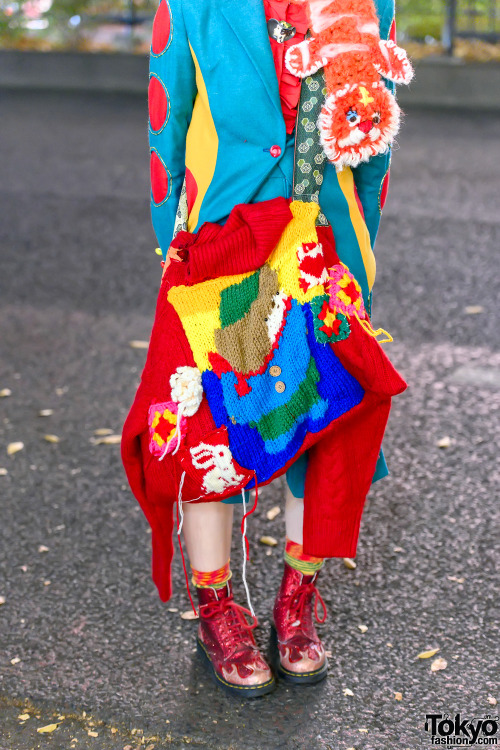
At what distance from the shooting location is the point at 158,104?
215cm

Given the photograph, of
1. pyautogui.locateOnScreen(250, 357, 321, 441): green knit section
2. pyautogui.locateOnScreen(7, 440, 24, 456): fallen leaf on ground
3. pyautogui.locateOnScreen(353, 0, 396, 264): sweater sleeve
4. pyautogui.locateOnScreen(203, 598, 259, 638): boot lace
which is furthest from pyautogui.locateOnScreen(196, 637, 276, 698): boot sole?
pyautogui.locateOnScreen(7, 440, 24, 456): fallen leaf on ground

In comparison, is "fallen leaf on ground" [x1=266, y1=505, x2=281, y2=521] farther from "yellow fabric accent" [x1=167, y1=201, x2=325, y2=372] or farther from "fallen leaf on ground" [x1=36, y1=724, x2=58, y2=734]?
"yellow fabric accent" [x1=167, y1=201, x2=325, y2=372]

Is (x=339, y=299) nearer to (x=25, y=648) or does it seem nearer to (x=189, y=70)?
(x=189, y=70)

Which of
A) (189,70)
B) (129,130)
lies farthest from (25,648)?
(129,130)

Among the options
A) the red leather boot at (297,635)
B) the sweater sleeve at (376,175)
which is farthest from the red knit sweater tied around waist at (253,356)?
the red leather boot at (297,635)

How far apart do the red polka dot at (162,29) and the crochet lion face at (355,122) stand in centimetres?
40

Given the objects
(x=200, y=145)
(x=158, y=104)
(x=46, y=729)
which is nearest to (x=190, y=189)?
(x=200, y=145)

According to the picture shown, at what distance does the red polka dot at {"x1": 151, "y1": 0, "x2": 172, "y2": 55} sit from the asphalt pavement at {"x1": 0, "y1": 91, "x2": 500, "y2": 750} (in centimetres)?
159

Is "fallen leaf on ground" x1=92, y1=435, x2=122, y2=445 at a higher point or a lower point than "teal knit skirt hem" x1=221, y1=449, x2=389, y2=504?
lower

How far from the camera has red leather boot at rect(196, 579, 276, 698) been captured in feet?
7.77

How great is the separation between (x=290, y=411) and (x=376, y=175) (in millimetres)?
623

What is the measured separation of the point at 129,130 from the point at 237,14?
25.1 feet

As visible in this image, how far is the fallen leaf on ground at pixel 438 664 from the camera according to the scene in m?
2.47

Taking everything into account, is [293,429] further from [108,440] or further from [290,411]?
[108,440]
